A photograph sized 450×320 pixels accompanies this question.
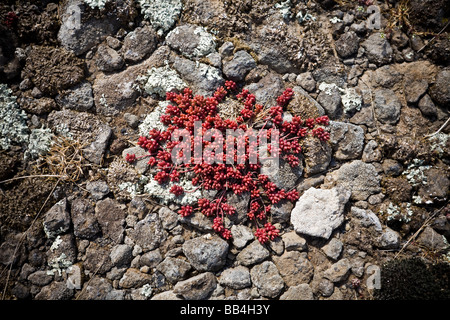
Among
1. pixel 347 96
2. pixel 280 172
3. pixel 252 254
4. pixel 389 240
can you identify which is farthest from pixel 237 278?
pixel 347 96

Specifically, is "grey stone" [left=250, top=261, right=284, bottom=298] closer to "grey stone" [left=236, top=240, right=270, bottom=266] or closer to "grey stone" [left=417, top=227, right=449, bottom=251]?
"grey stone" [left=236, top=240, right=270, bottom=266]

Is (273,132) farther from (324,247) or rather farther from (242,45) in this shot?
(324,247)

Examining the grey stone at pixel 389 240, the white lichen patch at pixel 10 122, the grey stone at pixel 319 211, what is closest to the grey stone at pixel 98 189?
the white lichen patch at pixel 10 122

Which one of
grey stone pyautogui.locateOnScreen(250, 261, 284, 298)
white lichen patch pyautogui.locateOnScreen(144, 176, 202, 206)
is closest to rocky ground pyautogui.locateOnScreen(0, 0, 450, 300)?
grey stone pyautogui.locateOnScreen(250, 261, 284, 298)

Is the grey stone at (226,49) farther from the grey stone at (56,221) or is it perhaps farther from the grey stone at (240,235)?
the grey stone at (56,221)

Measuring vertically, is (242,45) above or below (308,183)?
above

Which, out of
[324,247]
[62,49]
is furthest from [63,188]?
[324,247]
